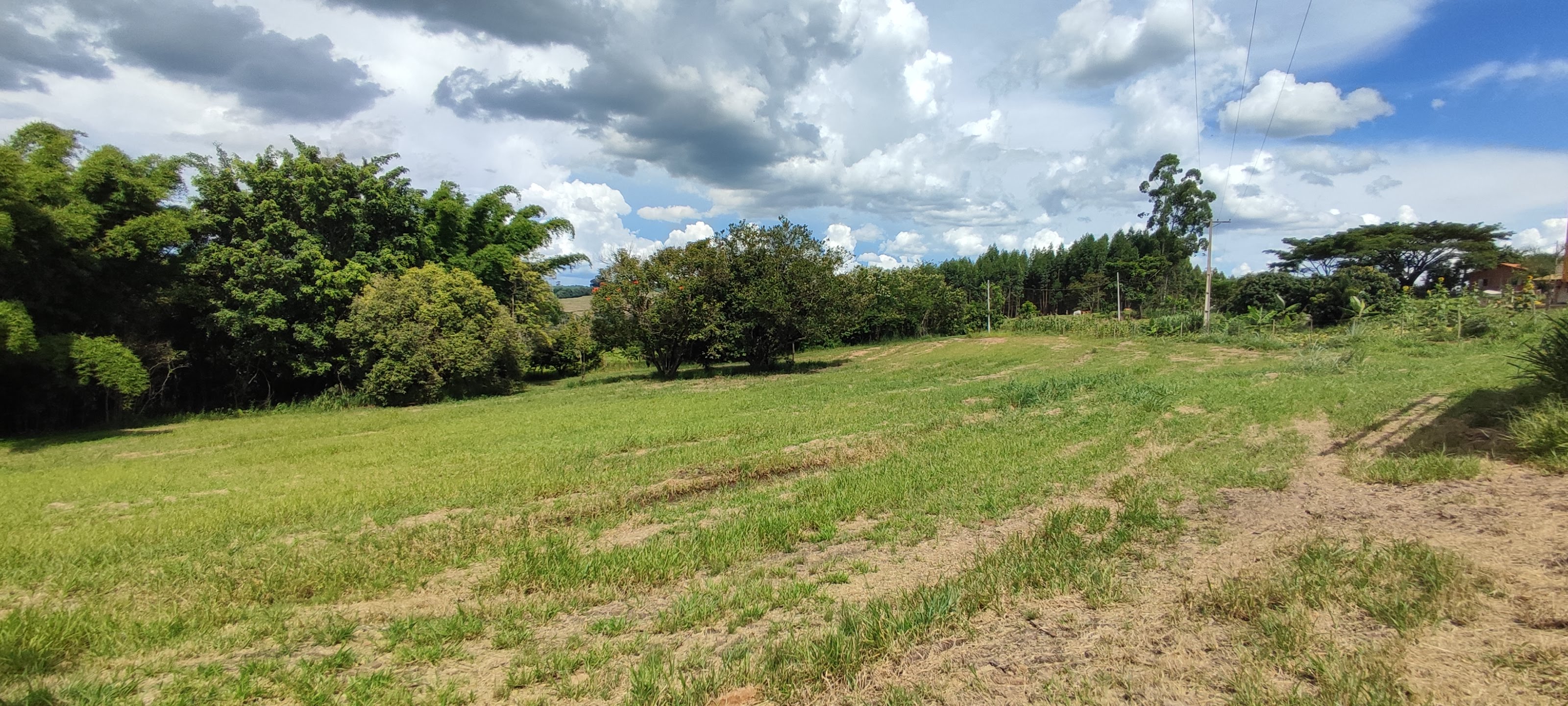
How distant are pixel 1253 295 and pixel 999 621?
52980 mm

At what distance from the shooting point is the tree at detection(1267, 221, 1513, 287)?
40656 millimetres

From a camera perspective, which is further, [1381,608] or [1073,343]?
[1073,343]

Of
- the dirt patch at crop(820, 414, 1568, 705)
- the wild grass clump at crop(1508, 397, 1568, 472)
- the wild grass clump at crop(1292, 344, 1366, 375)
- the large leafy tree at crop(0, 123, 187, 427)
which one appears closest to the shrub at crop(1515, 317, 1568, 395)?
the wild grass clump at crop(1508, 397, 1568, 472)

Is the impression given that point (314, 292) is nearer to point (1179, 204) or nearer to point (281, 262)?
point (281, 262)

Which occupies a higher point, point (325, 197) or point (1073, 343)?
point (325, 197)

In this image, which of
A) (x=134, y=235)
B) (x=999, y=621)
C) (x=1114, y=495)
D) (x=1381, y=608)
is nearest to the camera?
(x=1381, y=608)

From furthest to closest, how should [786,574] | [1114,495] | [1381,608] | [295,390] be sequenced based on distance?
[295,390] < [1114,495] < [786,574] < [1381,608]

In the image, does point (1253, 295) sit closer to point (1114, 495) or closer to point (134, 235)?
point (1114, 495)

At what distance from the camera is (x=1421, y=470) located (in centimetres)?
634

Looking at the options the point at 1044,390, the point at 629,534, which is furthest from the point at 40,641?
the point at 1044,390

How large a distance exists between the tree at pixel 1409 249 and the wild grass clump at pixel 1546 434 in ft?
152

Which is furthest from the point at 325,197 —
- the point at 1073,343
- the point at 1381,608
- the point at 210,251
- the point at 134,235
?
the point at 1073,343

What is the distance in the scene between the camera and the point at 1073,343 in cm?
3500

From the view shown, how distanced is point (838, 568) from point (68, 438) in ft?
76.9
